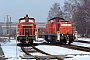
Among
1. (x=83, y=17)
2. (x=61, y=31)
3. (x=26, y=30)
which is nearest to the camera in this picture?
(x=26, y=30)

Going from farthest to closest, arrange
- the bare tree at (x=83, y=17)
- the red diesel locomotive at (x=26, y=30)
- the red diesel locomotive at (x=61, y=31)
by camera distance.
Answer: the bare tree at (x=83, y=17) → the red diesel locomotive at (x=61, y=31) → the red diesel locomotive at (x=26, y=30)

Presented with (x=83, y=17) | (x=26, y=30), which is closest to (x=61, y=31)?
(x=26, y=30)

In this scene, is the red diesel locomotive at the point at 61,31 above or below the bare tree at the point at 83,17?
below

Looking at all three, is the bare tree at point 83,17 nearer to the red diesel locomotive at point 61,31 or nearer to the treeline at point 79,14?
the treeline at point 79,14

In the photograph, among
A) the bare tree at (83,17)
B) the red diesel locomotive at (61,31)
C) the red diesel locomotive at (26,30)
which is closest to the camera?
the red diesel locomotive at (26,30)

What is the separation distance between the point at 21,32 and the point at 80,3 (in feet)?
146

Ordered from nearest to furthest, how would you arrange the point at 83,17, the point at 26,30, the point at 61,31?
the point at 26,30
the point at 61,31
the point at 83,17

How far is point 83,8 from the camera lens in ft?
210

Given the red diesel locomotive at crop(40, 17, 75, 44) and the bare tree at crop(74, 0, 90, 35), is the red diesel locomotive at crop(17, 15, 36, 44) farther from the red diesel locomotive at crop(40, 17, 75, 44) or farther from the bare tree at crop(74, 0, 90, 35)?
the bare tree at crop(74, 0, 90, 35)

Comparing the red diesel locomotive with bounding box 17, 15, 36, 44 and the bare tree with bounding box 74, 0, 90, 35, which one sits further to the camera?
the bare tree with bounding box 74, 0, 90, 35

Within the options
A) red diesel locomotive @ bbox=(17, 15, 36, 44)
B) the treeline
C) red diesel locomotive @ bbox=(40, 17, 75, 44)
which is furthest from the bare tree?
red diesel locomotive @ bbox=(17, 15, 36, 44)

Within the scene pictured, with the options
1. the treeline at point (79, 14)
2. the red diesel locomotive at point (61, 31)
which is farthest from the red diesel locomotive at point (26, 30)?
the treeline at point (79, 14)

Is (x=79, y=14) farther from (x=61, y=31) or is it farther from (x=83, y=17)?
(x=61, y=31)

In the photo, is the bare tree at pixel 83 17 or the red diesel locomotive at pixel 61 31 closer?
the red diesel locomotive at pixel 61 31
